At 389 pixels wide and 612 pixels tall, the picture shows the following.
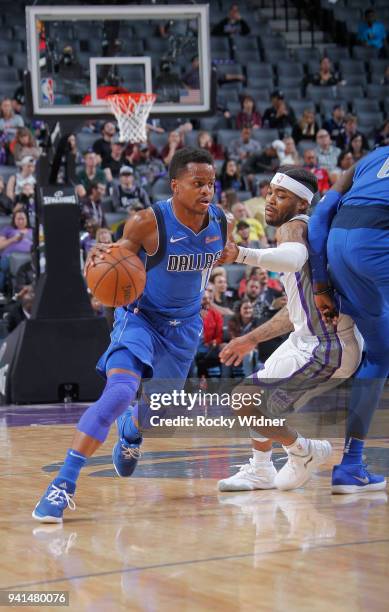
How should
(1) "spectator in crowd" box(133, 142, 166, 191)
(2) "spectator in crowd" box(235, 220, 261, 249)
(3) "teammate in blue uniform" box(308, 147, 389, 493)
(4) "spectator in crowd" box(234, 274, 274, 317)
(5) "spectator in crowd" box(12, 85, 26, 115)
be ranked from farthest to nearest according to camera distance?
(5) "spectator in crowd" box(12, 85, 26, 115) < (1) "spectator in crowd" box(133, 142, 166, 191) < (2) "spectator in crowd" box(235, 220, 261, 249) < (4) "spectator in crowd" box(234, 274, 274, 317) < (3) "teammate in blue uniform" box(308, 147, 389, 493)

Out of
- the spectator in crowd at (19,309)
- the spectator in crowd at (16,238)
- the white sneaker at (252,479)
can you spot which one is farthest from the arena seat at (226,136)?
the white sneaker at (252,479)

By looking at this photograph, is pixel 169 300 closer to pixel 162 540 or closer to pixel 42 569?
pixel 162 540

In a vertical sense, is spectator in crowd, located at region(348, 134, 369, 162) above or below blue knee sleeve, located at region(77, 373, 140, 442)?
above

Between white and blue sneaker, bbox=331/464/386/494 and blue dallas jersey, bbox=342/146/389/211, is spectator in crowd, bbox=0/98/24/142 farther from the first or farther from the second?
white and blue sneaker, bbox=331/464/386/494

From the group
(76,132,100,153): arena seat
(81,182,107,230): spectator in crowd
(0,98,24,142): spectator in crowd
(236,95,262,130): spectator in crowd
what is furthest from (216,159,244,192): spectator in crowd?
(0,98,24,142): spectator in crowd

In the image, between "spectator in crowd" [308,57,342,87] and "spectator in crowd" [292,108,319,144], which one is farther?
"spectator in crowd" [308,57,342,87]

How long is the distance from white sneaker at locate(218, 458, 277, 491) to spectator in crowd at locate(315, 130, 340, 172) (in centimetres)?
1094

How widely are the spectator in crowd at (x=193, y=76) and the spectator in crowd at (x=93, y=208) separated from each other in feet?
8.89

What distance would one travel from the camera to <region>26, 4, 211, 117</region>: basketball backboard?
9.84 m

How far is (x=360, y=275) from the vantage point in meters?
4.84

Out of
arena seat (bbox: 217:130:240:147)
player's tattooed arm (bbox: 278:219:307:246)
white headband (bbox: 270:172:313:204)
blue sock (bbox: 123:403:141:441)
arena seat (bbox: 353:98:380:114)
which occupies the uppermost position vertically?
white headband (bbox: 270:172:313:204)

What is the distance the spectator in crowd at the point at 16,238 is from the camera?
12.3 m

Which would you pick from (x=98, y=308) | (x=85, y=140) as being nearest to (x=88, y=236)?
(x=98, y=308)

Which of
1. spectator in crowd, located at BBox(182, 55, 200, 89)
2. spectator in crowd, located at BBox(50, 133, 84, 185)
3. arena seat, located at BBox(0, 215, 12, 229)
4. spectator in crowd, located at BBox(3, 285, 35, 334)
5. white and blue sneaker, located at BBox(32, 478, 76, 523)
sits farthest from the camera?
arena seat, located at BBox(0, 215, 12, 229)
